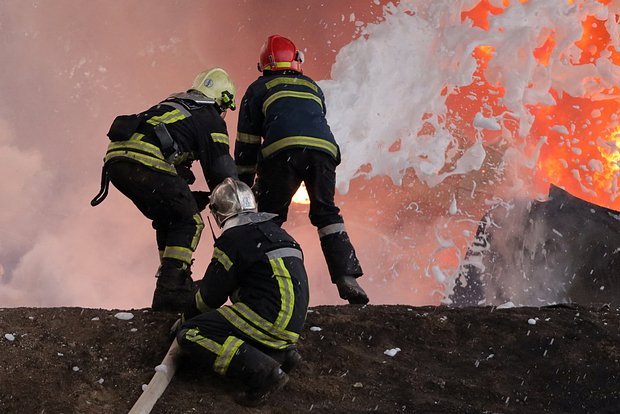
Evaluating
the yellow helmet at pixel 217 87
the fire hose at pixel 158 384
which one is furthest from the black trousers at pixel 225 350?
the yellow helmet at pixel 217 87

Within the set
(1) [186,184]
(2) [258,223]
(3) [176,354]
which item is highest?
(1) [186,184]

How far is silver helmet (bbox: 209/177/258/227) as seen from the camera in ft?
14.0

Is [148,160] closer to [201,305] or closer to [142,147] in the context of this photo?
[142,147]

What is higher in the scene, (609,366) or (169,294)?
(169,294)

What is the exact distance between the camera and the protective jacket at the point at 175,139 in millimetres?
5254

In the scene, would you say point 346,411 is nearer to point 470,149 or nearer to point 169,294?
point 169,294

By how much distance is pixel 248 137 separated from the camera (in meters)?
6.16

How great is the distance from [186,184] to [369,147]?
8124 millimetres

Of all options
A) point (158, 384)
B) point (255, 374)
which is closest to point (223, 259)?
point (255, 374)

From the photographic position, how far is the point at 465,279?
42.4ft

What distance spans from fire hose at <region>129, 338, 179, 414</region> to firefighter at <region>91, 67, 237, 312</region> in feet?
3.15

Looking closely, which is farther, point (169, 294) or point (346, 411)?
point (169, 294)

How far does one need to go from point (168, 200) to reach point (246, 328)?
1476mm

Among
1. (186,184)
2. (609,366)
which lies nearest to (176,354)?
(186,184)
